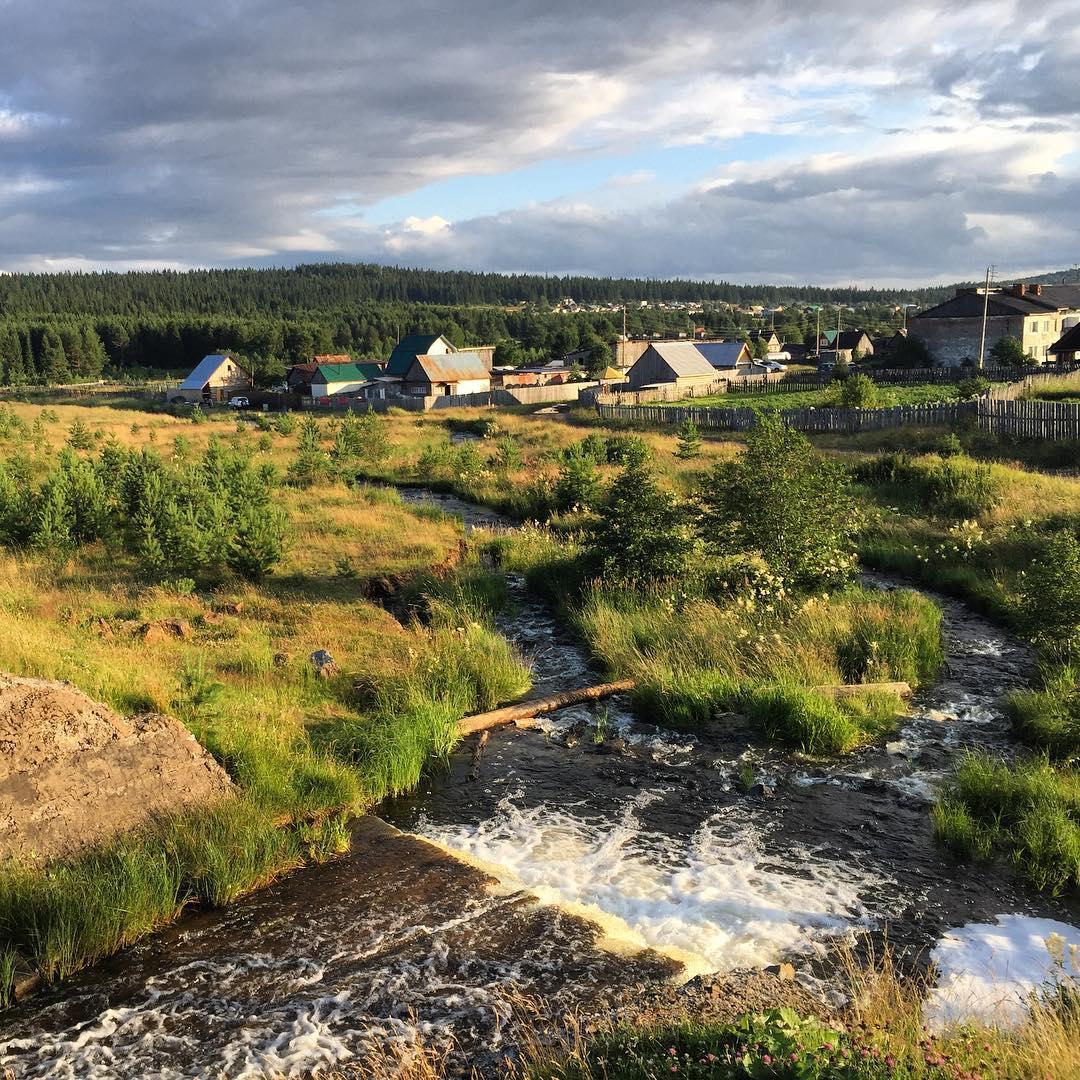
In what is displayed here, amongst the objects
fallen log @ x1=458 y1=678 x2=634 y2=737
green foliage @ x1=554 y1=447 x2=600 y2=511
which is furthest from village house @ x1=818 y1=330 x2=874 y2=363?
fallen log @ x1=458 y1=678 x2=634 y2=737

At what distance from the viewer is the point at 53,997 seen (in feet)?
20.1

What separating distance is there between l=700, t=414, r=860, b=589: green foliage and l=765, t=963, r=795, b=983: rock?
846cm

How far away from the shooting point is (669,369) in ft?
217

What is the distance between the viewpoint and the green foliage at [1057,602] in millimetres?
10758

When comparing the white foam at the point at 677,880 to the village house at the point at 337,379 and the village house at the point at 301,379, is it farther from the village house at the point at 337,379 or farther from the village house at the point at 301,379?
the village house at the point at 301,379

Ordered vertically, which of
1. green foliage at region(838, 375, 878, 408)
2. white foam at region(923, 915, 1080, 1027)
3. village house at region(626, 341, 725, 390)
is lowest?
white foam at region(923, 915, 1080, 1027)

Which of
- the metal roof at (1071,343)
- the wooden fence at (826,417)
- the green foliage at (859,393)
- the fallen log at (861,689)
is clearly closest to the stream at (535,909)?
the fallen log at (861,689)

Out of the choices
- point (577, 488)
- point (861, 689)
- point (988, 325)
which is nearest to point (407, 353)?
point (988, 325)

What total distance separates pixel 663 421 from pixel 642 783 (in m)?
37.7

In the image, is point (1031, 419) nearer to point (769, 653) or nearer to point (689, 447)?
point (689, 447)

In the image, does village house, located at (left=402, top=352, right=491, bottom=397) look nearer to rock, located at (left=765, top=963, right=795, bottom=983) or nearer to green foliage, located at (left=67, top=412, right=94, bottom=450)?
green foliage, located at (left=67, top=412, right=94, bottom=450)

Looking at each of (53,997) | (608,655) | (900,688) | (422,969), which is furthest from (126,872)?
(900,688)

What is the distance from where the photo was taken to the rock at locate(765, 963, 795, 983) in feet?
18.9

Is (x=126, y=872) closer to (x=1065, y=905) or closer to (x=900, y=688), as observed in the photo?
(x=1065, y=905)
